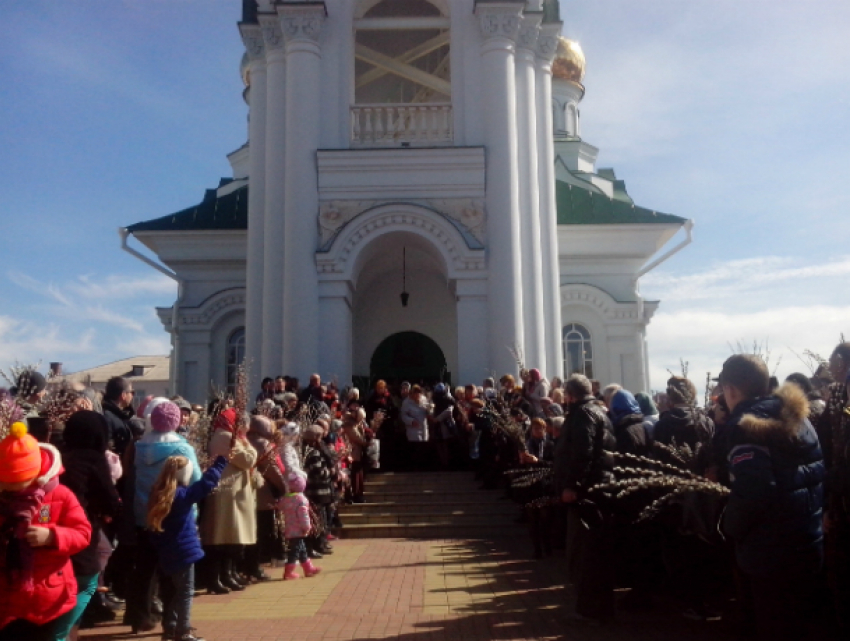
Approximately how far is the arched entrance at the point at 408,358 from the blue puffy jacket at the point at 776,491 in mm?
15924

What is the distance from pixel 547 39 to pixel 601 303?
20.0 feet

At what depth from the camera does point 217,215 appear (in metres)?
21.8

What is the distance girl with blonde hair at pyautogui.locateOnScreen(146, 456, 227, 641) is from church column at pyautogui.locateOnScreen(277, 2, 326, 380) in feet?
32.9

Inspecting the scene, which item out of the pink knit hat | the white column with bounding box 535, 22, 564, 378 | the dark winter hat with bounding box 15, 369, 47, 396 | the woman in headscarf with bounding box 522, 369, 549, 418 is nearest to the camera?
the pink knit hat

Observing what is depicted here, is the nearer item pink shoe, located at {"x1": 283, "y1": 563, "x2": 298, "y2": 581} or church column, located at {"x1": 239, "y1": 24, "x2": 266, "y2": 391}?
pink shoe, located at {"x1": 283, "y1": 563, "x2": 298, "y2": 581}

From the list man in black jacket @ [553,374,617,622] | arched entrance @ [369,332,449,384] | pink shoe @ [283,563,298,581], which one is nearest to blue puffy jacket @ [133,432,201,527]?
pink shoe @ [283,563,298,581]

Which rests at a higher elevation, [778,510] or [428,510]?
[778,510]

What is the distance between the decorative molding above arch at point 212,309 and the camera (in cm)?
2053

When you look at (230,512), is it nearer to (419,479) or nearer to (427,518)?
(427,518)

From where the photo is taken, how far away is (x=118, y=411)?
769 centimetres

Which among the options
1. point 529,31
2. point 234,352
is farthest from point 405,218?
point 234,352

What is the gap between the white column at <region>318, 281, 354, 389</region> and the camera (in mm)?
16422

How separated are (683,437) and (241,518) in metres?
3.84

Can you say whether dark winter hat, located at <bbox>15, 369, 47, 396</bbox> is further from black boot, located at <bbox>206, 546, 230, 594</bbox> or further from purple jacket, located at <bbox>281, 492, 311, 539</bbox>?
purple jacket, located at <bbox>281, 492, 311, 539</bbox>
